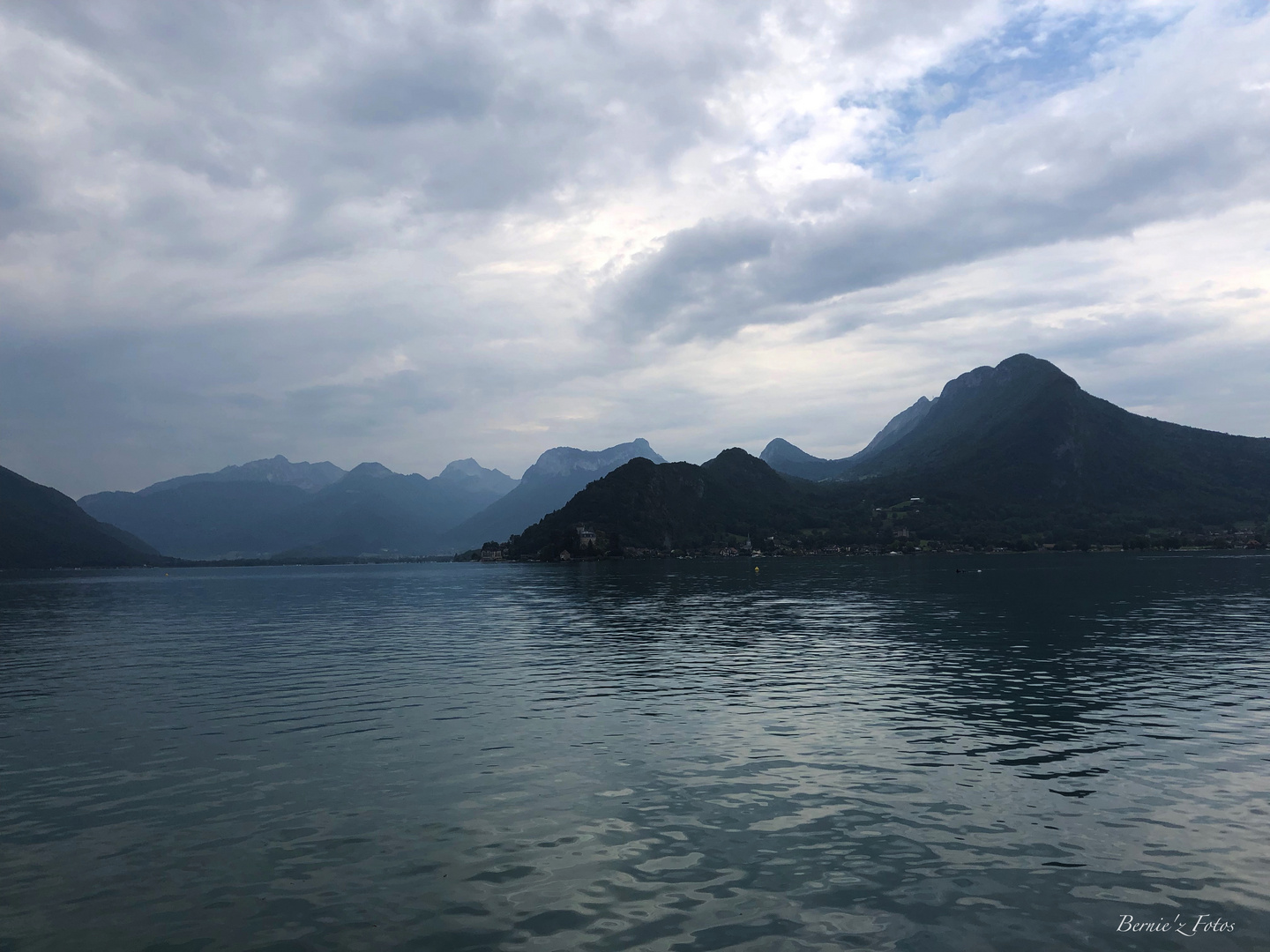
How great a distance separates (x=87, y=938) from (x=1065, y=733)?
35.3 m

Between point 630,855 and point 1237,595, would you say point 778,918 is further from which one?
point 1237,595

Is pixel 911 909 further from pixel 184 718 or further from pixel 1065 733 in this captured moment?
pixel 184 718

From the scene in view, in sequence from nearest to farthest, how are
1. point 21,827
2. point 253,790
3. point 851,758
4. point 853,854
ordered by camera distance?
point 853,854, point 21,827, point 253,790, point 851,758

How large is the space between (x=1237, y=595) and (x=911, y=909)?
4566 inches

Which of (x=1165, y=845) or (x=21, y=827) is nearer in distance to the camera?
(x=1165, y=845)

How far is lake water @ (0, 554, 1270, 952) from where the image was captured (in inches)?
631

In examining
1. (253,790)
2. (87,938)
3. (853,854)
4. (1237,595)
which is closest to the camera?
(87,938)

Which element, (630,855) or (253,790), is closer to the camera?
(630,855)

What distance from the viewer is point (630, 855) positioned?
19469 mm

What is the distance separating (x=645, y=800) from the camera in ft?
78.5

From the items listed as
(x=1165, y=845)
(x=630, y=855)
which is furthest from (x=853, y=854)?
(x=1165, y=845)

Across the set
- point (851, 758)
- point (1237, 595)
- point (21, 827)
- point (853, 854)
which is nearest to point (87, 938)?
point (21, 827)

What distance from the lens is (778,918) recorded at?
1580 cm

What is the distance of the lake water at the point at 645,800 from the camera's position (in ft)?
52.5
